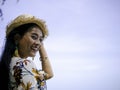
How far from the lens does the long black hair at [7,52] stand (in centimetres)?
223

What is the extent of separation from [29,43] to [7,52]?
22cm

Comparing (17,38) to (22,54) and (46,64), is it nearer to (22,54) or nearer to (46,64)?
(22,54)

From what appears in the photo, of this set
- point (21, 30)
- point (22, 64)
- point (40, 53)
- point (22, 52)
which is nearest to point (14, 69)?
point (22, 64)

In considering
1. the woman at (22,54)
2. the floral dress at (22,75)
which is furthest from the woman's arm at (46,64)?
the floral dress at (22,75)

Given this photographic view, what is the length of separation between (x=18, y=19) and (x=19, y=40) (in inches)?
8.8

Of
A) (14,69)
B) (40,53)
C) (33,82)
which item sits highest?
(40,53)

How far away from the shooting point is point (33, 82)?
2141mm

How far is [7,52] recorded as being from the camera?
7.81 feet

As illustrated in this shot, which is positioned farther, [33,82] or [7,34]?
[7,34]

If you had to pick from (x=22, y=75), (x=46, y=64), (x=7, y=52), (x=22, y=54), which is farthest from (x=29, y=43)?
(x=46, y=64)

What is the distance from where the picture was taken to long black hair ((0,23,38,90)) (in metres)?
2.23

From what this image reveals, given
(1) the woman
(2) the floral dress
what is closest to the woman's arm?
(1) the woman

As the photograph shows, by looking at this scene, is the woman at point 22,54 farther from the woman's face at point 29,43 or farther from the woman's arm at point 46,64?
the woman's arm at point 46,64

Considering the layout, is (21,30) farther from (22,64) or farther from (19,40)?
(22,64)
